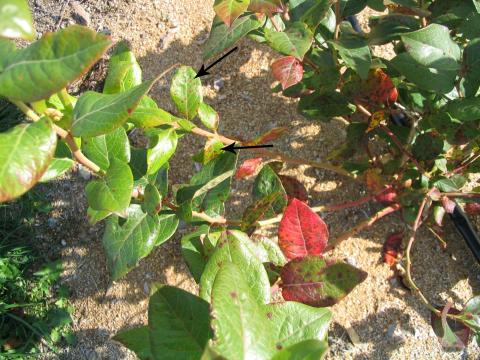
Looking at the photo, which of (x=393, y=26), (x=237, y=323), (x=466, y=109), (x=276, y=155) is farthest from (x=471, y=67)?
(x=237, y=323)

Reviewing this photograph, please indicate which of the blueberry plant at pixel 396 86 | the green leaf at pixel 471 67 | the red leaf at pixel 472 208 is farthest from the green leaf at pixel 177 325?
the red leaf at pixel 472 208

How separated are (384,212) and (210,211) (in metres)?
0.66

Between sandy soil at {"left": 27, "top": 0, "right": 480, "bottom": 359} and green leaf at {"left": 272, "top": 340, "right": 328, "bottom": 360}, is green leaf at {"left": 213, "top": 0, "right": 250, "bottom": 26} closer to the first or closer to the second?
green leaf at {"left": 272, "top": 340, "right": 328, "bottom": 360}

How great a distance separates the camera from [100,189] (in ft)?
3.06

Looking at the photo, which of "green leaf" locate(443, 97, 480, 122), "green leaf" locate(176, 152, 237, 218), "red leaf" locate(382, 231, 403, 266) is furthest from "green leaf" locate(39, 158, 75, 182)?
"red leaf" locate(382, 231, 403, 266)

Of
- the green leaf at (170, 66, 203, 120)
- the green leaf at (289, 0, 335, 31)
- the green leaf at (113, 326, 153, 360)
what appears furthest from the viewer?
the green leaf at (170, 66, 203, 120)

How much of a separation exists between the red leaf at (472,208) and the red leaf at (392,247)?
219mm

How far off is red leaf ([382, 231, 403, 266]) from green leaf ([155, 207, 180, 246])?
841mm

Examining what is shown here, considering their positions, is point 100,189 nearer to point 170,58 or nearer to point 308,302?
point 308,302

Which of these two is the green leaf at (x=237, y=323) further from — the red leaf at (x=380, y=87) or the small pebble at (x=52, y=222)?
the small pebble at (x=52, y=222)

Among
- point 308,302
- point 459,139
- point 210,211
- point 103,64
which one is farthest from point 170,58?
point 308,302

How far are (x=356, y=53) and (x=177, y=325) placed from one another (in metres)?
0.72

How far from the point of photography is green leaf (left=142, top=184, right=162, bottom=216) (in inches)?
40.7

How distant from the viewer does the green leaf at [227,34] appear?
3.58 ft
